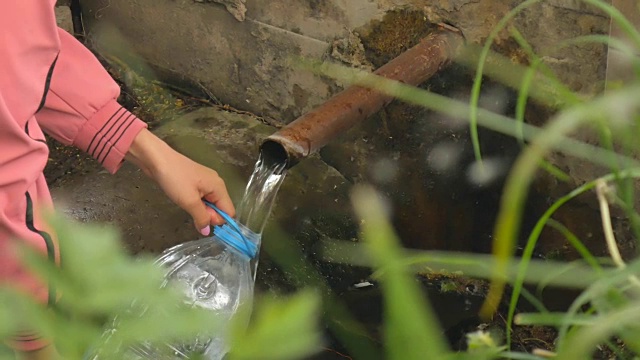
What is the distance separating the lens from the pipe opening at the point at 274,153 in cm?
193

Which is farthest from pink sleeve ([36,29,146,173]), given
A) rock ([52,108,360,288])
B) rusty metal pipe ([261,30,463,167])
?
rock ([52,108,360,288])

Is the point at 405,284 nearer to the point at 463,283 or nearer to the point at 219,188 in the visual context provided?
the point at 219,188

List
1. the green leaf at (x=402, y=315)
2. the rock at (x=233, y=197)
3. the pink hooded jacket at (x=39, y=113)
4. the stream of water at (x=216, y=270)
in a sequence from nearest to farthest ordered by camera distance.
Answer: the green leaf at (x=402, y=315) < the pink hooded jacket at (x=39, y=113) < the stream of water at (x=216, y=270) < the rock at (x=233, y=197)

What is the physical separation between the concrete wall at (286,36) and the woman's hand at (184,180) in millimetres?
917

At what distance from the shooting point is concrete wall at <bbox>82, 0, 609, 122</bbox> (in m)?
2.16

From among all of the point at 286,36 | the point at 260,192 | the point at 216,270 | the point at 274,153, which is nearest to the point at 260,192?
the point at 260,192

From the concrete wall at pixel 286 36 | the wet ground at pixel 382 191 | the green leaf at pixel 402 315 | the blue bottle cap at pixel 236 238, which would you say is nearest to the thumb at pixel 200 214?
the blue bottle cap at pixel 236 238

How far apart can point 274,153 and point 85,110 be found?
450 mm

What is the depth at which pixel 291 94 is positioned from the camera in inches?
117

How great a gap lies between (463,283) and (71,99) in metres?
1.32

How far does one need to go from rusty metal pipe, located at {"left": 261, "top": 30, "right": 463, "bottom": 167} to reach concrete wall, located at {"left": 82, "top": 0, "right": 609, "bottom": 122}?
0.09m

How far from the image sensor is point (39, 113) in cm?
181

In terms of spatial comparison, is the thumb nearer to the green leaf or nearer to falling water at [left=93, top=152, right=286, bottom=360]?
falling water at [left=93, top=152, right=286, bottom=360]

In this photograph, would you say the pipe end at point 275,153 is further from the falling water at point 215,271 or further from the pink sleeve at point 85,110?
the pink sleeve at point 85,110
